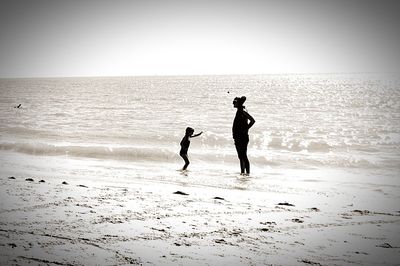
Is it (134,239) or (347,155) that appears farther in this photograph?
(347,155)

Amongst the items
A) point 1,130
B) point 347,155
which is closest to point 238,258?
point 347,155

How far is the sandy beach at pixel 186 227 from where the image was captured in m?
3.50

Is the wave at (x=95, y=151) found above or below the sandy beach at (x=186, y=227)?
below

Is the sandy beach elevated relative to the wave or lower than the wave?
elevated

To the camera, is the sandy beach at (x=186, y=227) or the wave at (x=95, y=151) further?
the wave at (x=95, y=151)

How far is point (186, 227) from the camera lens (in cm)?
443

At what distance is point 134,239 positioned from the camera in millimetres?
3908

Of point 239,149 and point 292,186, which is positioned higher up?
point 239,149

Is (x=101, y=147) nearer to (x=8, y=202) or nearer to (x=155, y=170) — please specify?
(x=155, y=170)

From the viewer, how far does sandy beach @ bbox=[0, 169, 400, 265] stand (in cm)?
350

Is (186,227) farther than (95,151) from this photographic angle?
No

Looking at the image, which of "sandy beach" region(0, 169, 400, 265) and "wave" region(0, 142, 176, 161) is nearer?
"sandy beach" region(0, 169, 400, 265)

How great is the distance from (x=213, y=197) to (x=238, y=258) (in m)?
2.90

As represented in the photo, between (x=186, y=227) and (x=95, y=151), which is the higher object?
(x=186, y=227)
